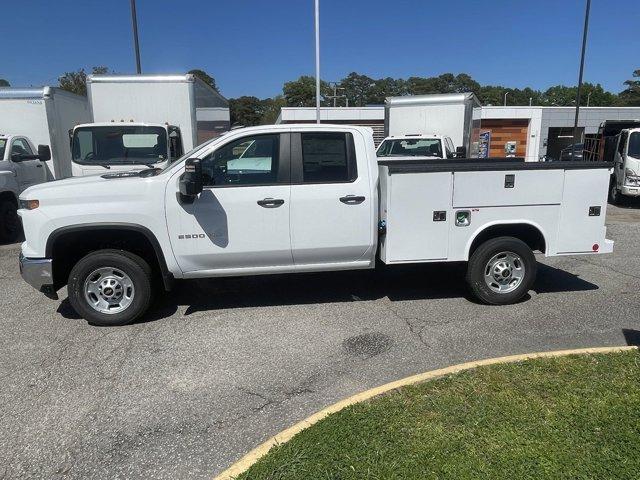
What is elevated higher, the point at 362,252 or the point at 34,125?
the point at 34,125

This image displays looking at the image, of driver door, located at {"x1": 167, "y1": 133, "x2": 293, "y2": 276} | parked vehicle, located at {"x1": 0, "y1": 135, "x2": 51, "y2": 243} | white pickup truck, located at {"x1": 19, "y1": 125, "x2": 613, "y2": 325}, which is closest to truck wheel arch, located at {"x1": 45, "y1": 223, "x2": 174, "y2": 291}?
white pickup truck, located at {"x1": 19, "y1": 125, "x2": 613, "y2": 325}

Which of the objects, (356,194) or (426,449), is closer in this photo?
(426,449)

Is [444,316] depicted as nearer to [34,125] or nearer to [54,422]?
[54,422]

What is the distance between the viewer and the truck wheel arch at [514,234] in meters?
5.54

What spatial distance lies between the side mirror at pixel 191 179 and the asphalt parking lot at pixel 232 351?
56.6 inches

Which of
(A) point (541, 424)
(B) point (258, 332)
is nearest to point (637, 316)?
(A) point (541, 424)

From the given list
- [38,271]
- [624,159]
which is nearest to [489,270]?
[38,271]

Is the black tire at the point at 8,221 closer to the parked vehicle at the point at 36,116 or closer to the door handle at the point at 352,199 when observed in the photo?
the parked vehicle at the point at 36,116

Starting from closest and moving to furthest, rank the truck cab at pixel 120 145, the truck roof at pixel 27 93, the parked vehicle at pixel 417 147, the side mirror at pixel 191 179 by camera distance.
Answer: the side mirror at pixel 191 179 → the truck cab at pixel 120 145 → the truck roof at pixel 27 93 → the parked vehicle at pixel 417 147

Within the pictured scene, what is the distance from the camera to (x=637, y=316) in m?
5.42

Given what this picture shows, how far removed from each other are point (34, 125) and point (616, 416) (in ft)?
41.6

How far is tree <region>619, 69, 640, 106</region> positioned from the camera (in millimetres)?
101625

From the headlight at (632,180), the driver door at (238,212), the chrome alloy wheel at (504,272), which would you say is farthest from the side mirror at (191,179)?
the headlight at (632,180)

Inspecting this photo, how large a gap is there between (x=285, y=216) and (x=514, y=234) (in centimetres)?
266
